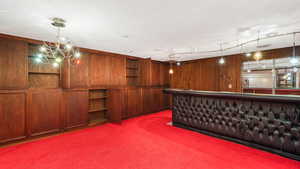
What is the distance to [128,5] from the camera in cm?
197

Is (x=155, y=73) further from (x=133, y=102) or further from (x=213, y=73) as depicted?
(x=213, y=73)

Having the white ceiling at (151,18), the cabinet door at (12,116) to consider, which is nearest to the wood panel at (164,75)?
the white ceiling at (151,18)

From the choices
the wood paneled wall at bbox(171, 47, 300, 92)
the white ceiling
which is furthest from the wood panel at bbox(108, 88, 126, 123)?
the wood paneled wall at bbox(171, 47, 300, 92)

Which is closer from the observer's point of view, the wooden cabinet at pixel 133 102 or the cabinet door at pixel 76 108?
the cabinet door at pixel 76 108

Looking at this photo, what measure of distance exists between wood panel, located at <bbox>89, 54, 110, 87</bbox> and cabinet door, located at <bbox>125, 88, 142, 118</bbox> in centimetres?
100

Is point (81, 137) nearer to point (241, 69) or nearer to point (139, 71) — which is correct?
point (139, 71)

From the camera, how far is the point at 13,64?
127 inches

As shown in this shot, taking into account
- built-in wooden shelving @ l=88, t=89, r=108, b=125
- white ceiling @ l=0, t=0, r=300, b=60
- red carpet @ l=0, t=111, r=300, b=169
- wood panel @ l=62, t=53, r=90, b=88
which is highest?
white ceiling @ l=0, t=0, r=300, b=60

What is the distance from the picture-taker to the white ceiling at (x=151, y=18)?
194cm

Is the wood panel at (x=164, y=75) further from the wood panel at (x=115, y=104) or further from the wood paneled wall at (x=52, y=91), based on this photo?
the wood panel at (x=115, y=104)

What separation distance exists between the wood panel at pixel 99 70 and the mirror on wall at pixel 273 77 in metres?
5.16

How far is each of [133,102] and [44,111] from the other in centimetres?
287

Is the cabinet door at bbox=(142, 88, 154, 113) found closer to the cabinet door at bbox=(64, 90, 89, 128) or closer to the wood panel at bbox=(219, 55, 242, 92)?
the cabinet door at bbox=(64, 90, 89, 128)

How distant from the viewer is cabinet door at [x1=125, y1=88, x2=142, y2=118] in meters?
5.38
